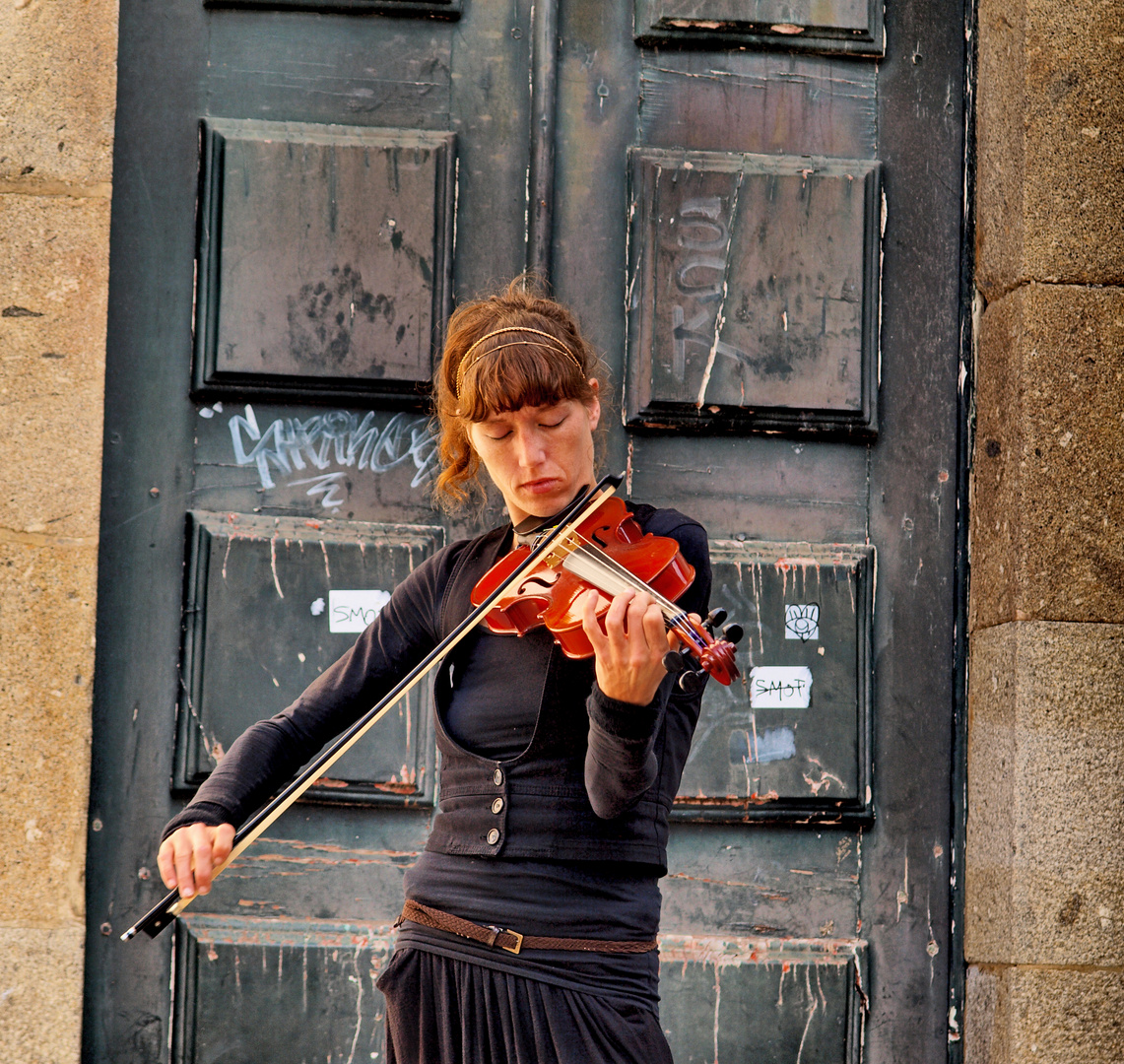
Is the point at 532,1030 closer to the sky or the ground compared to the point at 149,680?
closer to the ground

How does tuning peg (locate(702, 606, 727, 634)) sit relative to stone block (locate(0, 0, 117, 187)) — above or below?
below

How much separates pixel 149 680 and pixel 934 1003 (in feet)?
6.80

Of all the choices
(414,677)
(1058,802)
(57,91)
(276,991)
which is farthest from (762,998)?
(57,91)

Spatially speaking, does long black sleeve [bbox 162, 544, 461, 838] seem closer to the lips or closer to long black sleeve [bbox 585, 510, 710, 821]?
the lips

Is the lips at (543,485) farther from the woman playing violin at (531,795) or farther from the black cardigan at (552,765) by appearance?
the black cardigan at (552,765)

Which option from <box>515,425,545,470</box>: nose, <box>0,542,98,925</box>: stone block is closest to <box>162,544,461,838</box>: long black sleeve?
<box>515,425,545,470</box>: nose

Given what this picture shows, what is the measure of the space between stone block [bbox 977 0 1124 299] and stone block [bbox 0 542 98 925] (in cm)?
238

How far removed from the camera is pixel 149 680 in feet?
9.91

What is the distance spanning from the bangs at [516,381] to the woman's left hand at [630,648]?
0.44m

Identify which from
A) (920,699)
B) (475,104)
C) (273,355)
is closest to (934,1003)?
(920,699)

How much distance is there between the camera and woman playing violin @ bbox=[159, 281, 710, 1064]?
66.5 inches

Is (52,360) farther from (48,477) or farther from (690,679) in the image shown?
(690,679)

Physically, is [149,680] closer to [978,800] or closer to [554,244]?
[554,244]

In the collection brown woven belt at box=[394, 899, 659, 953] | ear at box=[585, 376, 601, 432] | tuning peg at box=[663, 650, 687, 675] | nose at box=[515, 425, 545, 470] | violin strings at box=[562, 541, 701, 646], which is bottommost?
brown woven belt at box=[394, 899, 659, 953]
